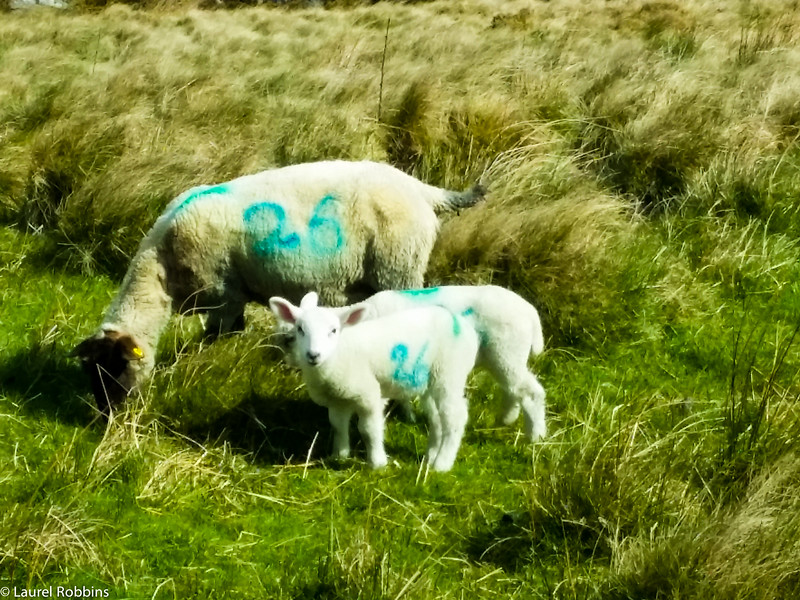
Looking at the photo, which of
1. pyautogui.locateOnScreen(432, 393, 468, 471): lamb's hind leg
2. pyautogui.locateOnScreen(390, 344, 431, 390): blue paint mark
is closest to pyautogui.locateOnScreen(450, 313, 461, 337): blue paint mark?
pyautogui.locateOnScreen(390, 344, 431, 390): blue paint mark

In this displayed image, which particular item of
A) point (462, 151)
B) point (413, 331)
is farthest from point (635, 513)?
point (462, 151)

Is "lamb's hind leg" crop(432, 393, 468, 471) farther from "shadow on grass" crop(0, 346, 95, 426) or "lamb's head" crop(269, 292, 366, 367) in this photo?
"shadow on grass" crop(0, 346, 95, 426)

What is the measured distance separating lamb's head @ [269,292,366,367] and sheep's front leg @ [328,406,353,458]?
35cm

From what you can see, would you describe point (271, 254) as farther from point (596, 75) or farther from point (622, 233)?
point (596, 75)

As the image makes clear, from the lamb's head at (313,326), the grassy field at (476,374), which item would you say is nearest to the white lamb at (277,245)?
the grassy field at (476,374)

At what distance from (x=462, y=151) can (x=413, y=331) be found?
3495 mm

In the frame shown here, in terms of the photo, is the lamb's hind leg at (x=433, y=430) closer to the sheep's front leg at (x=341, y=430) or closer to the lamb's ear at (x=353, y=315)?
the sheep's front leg at (x=341, y=430)

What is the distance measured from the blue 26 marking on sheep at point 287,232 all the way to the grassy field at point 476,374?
552 millimetres

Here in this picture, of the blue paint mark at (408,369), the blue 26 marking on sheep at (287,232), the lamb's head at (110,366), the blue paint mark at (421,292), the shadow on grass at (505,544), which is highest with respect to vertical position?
the blue 26 marking on sheep at (287,232)

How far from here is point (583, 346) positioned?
18.9 feet

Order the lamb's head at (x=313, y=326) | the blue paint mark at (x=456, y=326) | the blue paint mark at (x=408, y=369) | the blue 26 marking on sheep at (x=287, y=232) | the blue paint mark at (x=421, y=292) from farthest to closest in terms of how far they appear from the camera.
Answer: the blue 26 marking on sheep at (x=287, y=232), the blue paint mark at (x=421, y=292), the blue paint mark at (x=456, y=326), the blue paint mark at (x=408, y=369), the lamb's head at (x=313, y=326)

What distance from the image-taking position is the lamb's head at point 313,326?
4012 mm

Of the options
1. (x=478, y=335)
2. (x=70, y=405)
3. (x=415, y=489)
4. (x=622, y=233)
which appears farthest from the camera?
(x=622, y=233)

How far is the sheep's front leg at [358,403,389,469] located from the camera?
14.4 feet
